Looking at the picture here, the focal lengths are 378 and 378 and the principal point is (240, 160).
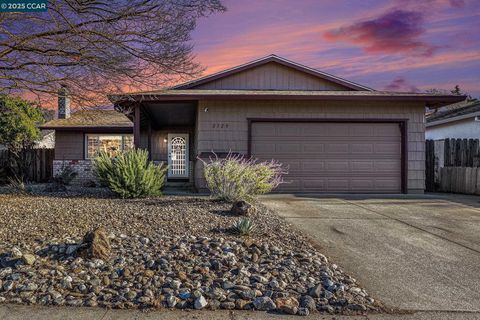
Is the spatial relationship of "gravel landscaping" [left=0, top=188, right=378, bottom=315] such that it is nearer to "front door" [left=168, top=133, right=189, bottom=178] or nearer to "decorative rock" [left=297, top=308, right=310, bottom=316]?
"decorative rock" [left=297, top=308, right=310, bottom=316]

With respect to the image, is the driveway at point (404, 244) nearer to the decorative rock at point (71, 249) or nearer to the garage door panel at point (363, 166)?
the garage door panel at point (363, 166)

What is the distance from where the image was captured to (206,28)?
8758 millimetres

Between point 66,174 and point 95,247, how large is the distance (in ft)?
40.8

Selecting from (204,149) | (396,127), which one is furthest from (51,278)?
(396,127)

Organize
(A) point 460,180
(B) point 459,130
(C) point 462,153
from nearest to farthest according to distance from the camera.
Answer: (A) point 460,180 → (C) point 462,153 → (B) point 459,130

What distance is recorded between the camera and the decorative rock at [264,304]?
11.6 ft

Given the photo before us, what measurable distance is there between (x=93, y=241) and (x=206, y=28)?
19.4 ft

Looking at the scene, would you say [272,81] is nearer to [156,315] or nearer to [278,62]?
[278,62]

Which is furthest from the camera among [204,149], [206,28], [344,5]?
[204,149]

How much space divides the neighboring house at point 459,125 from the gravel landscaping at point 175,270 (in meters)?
14.3

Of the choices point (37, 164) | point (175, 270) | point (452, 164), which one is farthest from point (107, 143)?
point (175, 270)

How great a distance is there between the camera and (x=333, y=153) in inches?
491

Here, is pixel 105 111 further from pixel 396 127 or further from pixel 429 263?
pixel 396 127

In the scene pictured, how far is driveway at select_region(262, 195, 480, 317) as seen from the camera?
3961mm
